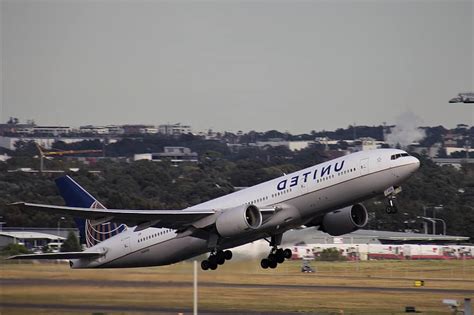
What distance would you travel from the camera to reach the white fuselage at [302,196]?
39656 mm

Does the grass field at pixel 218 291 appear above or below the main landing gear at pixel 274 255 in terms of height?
below

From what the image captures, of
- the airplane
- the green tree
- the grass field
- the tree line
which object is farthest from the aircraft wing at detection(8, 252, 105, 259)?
the tree line

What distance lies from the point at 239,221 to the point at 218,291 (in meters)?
2.74

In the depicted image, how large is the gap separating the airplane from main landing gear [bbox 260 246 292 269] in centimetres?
4

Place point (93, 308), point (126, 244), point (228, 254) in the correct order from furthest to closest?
point (126, 244) < point (228, 254) < point (93, 308)

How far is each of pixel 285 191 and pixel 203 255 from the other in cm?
670

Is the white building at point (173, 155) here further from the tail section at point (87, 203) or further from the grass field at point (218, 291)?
the grass field at point (218, 291)

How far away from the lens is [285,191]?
4078 cm

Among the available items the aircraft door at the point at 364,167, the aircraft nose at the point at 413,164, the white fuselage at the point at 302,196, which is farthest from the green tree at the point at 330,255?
the aircraft door at the point at 364,167

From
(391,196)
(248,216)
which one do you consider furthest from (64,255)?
(391,196)

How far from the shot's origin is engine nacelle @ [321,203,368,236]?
143 feet

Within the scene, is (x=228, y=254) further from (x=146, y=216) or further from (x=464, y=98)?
(x=464, y=98)

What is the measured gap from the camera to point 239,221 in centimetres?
4038

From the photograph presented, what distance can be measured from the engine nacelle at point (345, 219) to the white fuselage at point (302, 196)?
6.91 feet
